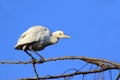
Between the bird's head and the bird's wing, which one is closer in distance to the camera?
the bird's wing

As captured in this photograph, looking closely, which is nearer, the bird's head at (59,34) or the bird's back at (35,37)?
the bird's back at (35,37)

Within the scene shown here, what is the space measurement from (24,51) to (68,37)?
41 cm

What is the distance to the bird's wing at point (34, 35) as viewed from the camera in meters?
3.44

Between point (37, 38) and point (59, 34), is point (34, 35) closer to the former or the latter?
point (37, 38)

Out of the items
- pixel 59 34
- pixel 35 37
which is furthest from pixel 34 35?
pixel 59 34

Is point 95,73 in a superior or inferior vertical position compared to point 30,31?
inferior

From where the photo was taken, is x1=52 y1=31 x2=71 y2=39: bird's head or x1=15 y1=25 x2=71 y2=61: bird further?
x1=52 y1=31 x2=71 y2=39: bird's head

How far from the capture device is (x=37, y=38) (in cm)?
354

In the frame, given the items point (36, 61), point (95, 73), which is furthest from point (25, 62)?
point (95, 73)

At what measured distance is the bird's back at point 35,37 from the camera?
135 inches

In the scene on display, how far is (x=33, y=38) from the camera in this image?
3502 mm

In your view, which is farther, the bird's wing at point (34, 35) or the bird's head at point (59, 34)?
the bird's head at point (59, 34)

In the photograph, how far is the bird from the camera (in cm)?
344

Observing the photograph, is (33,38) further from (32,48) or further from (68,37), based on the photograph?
(68,37)
